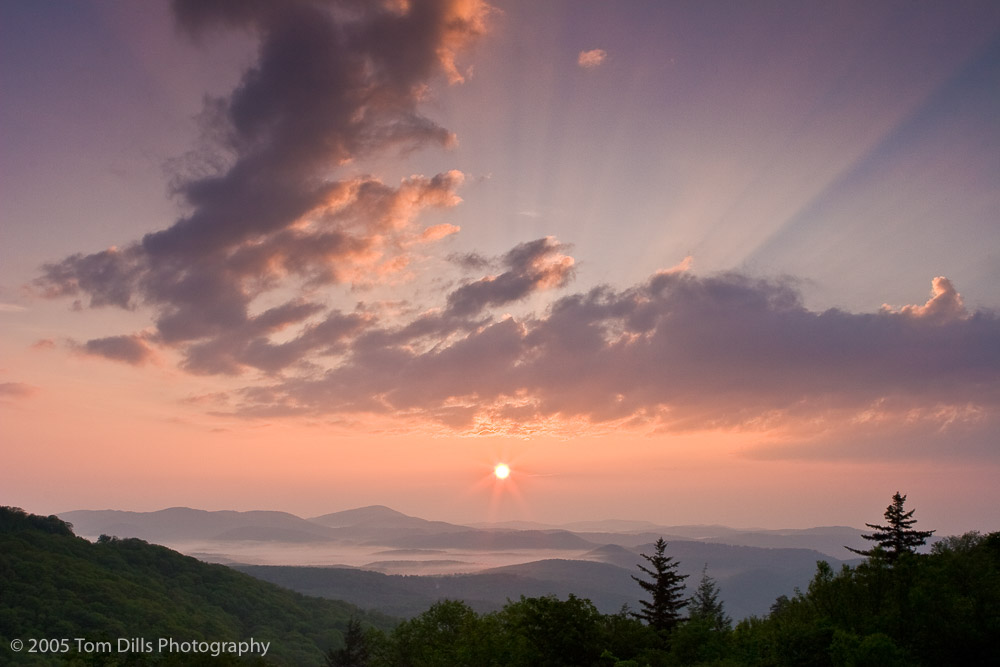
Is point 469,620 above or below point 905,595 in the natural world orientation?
below

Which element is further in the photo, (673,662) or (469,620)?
(469,620)

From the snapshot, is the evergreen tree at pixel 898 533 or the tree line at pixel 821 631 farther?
the evergreen tree at pixel 898 533

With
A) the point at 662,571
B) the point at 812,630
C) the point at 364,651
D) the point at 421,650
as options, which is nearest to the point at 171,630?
the point at 364,651

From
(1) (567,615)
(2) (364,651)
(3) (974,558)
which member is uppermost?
(3) (974,558)

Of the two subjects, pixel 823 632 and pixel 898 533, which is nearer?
pixel 823 632

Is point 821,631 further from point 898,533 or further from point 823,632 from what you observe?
point 898,533

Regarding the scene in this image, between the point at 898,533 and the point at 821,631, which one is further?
the point at 898,533

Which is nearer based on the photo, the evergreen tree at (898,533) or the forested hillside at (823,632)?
the forested hillside at (823,632)

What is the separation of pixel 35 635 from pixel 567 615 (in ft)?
631

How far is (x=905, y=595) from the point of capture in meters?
46.7

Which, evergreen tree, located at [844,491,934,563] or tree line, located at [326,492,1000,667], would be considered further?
evergreen tree, located at [844,491,934,563]

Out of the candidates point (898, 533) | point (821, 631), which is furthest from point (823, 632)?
point (898, 533)

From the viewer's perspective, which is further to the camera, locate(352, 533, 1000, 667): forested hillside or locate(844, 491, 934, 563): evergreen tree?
locate(844, 491, 934, 563): evergreen tree

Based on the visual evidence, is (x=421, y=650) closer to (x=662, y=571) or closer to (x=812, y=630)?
(x=662, y=571)
